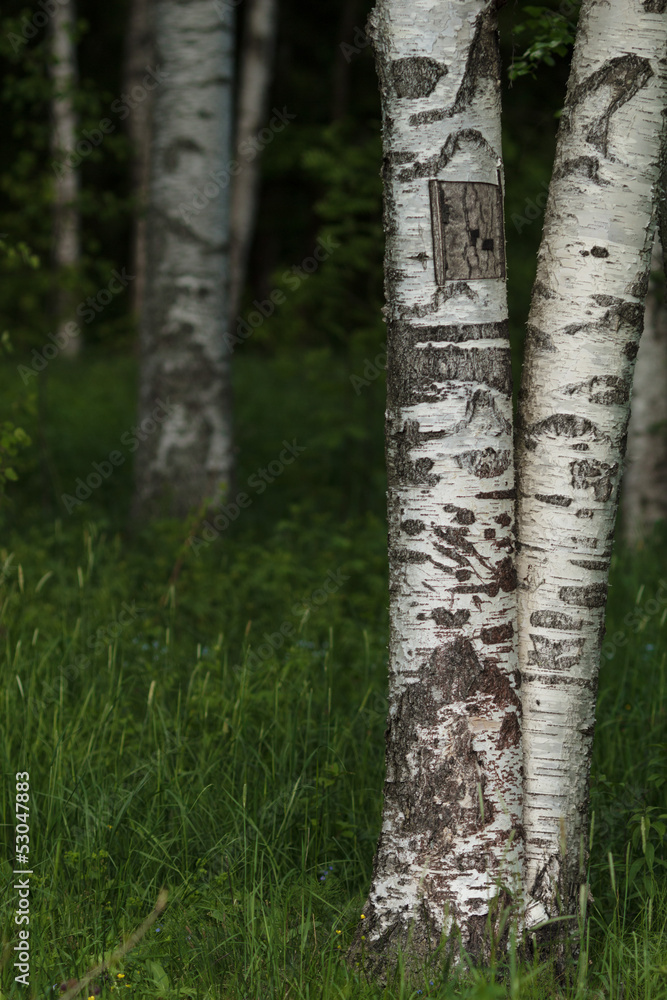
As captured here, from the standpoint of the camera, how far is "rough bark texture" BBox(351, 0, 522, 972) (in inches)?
80.6

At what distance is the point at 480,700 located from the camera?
81.4 inches

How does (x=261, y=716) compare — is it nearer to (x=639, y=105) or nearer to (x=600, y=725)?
(x=600, y=725)

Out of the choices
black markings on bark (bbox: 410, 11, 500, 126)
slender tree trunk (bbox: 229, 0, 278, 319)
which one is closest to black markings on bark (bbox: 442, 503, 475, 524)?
black markings on bark (bbox: 410, 11, 500, 126)

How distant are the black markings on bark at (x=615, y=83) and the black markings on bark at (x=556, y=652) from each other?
110 centimetres

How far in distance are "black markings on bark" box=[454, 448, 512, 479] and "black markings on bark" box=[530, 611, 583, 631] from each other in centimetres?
35

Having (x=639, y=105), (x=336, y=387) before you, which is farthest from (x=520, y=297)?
(x=639, y=105)

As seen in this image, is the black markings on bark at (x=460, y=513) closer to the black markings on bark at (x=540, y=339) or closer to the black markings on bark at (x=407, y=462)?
the black markings on bark at (x=407, y=462)

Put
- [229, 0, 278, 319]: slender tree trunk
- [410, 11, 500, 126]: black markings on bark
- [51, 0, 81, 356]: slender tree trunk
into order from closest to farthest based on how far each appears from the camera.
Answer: [410, 11, 500, 126]: black markings on bark
[51, 0, 81, 356]: slender tree trunk
[229, 0, 278, 319]: slender tree trunk

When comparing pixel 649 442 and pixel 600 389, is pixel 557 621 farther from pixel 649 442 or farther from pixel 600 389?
pixel 649 442

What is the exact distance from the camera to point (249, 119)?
1505 centimetres

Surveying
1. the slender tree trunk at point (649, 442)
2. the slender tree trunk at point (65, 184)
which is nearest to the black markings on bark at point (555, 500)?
the slender tree trunk at point (649, 442)

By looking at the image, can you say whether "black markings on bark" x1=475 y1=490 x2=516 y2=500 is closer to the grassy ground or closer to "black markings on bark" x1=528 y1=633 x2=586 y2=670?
"black markings on bark" x1=528 y1=633 x2=586 y2=670

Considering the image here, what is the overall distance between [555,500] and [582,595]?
9.0 inches

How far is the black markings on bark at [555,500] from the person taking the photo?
83.2 inches
